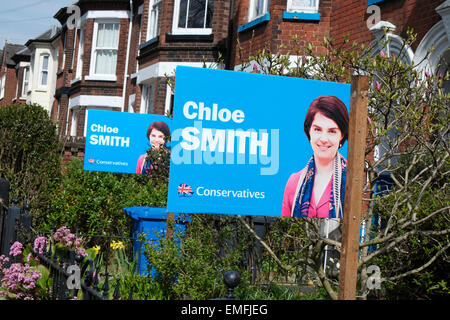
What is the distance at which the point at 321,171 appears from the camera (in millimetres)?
4516

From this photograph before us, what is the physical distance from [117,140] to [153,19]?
8.90m

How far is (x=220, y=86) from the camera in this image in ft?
14.3

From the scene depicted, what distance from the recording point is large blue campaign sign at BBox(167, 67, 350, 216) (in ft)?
13.9

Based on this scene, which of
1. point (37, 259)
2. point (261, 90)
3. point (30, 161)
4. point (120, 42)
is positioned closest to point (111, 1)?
point (120, 42)

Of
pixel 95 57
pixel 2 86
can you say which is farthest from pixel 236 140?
pixel 2 86

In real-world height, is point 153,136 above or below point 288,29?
below

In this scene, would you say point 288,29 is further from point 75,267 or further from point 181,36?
point 75,267

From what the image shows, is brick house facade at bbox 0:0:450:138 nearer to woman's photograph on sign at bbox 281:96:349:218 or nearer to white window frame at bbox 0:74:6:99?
woman's photograph on sign at bbox 281:96:349:218

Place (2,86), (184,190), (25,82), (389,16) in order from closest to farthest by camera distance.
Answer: (184,190) → (389,16) → (25,82) → (2,86)

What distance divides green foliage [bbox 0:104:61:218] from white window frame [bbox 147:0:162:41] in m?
6.86

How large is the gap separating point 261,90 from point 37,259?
10.5ft

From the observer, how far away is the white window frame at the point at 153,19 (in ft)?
59.5

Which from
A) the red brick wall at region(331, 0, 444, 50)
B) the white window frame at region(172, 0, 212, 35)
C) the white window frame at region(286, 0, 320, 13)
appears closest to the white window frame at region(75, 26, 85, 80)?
the white window frame at region(172, 0, 212, 35)
